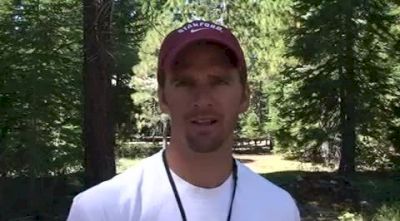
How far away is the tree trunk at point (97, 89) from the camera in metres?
9.71

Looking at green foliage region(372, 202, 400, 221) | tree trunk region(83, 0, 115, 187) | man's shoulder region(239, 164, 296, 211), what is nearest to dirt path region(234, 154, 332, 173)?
green foliage region(372, 202, 400, 221)

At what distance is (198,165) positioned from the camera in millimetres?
1661

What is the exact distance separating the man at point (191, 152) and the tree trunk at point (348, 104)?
17.6 m

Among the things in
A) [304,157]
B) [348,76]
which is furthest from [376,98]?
[304,157]

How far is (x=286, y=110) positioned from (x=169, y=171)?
1936cm

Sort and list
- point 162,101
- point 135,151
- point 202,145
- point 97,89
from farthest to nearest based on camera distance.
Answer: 1. point 135,151
2. point 97,89
3. point 162,101
4. point 202,145

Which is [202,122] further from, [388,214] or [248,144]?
[248,144]

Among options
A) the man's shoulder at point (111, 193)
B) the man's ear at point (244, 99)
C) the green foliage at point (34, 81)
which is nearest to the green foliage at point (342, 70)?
the green foliage at point (34, 81)

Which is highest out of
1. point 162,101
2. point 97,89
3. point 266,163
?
point 97,89

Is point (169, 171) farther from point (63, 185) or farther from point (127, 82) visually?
point (127, 82)

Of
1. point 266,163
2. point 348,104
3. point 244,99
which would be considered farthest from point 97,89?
point 266,163

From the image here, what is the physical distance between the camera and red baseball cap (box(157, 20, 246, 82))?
65.1 inches

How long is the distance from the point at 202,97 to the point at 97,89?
8.44 meters

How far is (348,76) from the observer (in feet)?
62.7
